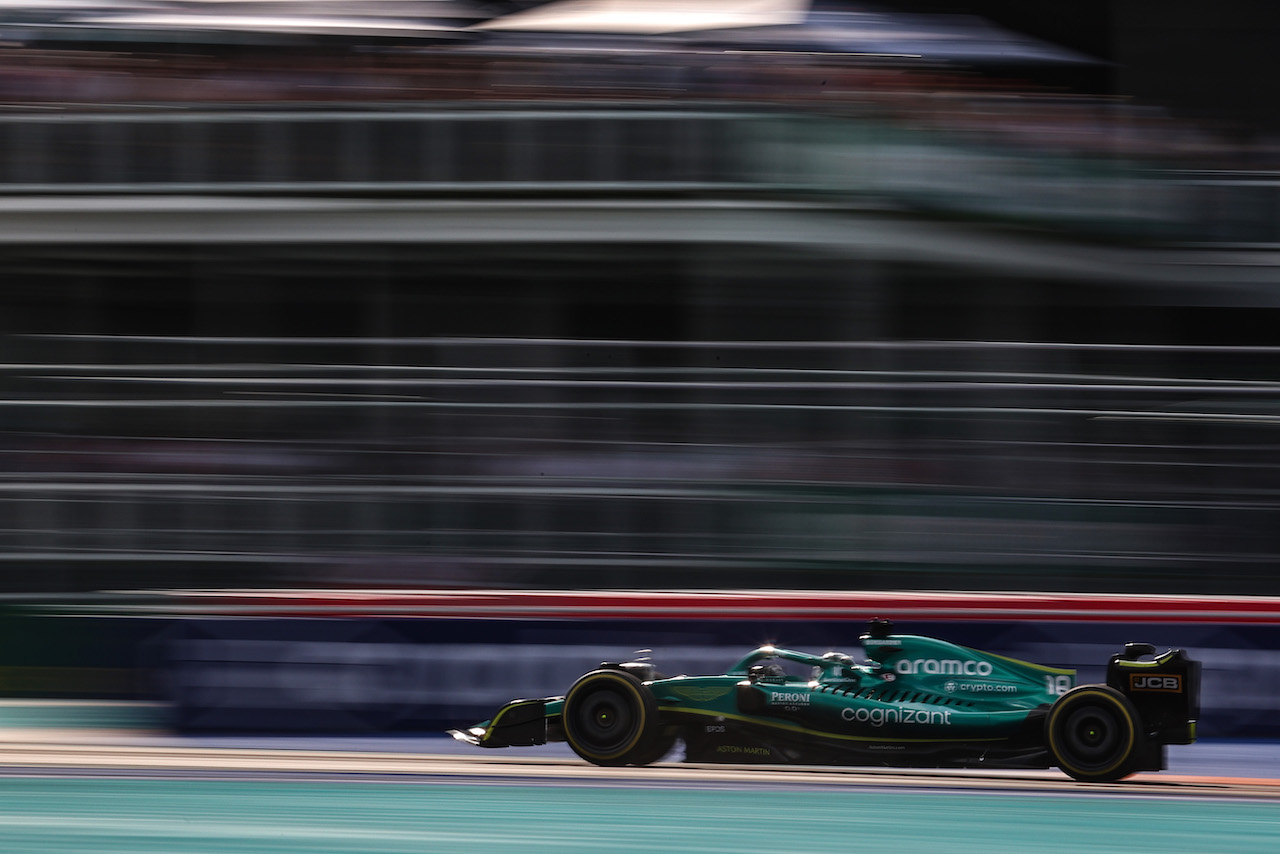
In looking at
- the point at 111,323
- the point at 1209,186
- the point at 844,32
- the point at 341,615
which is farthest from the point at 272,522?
the point at 1209,186

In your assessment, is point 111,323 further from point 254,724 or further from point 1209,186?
point 1209,186

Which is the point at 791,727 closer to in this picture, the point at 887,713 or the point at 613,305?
the point at 887,713

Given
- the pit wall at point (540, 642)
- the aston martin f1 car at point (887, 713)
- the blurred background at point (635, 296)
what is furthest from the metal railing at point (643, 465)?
the aston martin f1 car at point (887, 713)

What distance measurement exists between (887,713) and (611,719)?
42.3 inches

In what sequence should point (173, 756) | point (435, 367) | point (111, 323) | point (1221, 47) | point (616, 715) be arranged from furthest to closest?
point (1221, 47) < point (111, 323) < point (435, 367) < point (173, 756) < point (616, 715)

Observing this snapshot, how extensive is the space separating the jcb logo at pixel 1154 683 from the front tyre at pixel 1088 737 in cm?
8

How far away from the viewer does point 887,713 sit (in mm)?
5934

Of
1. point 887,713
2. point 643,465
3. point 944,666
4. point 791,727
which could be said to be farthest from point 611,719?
point 643,465

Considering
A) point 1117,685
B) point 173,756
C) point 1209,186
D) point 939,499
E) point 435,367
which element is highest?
point 1209,186

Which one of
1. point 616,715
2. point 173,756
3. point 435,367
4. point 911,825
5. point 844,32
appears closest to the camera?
point 911,825

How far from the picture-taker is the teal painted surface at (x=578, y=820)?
17.4ft

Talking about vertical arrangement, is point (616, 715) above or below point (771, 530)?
below

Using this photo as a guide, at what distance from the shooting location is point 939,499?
7.38 metres

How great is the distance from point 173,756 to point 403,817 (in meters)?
1.87
